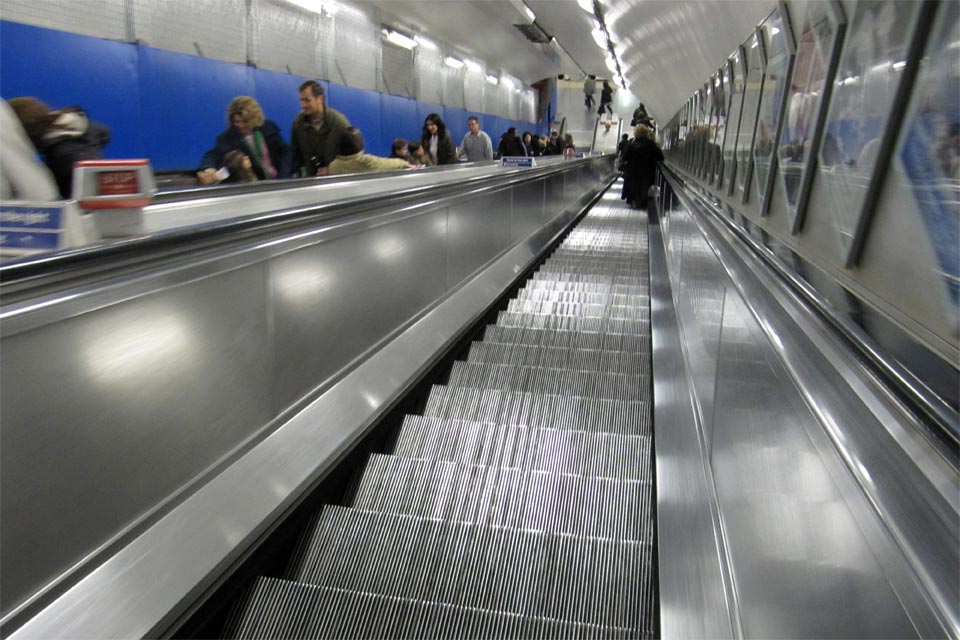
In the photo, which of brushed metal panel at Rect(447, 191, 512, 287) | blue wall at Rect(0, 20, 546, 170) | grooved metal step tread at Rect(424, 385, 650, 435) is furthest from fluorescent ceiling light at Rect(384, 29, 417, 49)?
grooved metal step tread at Rect(424, 385, 650, 435)

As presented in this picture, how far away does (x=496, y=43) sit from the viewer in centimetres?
2205

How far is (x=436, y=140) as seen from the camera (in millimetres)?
11266

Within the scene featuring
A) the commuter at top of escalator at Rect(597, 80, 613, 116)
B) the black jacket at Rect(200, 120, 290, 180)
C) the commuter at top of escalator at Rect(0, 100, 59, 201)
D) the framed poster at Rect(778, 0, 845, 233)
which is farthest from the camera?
the commuter at top of escalator at Rect(597, 80, 613, 116)

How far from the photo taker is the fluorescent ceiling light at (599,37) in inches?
732

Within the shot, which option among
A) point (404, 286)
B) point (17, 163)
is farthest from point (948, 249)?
point (17, 163)

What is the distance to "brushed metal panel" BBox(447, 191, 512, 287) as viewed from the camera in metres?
5.53

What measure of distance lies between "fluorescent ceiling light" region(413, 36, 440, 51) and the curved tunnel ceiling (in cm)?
17

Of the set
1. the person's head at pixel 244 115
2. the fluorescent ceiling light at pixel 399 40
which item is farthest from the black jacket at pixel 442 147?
the fluorescent ceiling light at pixel 399 40

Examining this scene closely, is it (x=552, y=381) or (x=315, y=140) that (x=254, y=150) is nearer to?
(x=315, y=140)

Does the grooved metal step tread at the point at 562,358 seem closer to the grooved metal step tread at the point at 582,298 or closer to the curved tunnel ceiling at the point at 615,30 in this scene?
the grooved metal step tread at the point at 582,298

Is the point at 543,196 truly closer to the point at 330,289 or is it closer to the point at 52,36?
the point at 52,36

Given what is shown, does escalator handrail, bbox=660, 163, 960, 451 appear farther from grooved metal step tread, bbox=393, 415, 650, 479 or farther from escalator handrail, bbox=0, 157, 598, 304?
grooved metal step tread, bbox=393, 415, 650, 479

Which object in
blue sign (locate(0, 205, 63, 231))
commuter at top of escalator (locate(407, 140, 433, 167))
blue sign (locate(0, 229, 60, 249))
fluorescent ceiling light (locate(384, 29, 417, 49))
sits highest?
fluorescent ceiling light (locate(384, 29, 417, 49))

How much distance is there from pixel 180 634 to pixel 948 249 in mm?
2421
